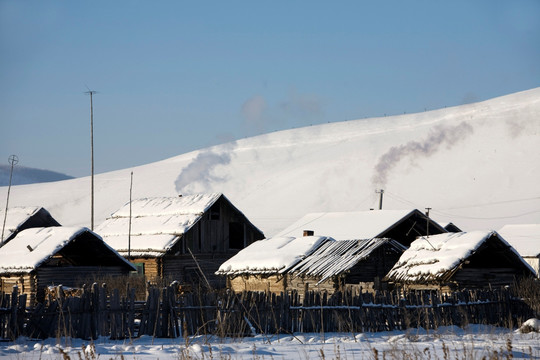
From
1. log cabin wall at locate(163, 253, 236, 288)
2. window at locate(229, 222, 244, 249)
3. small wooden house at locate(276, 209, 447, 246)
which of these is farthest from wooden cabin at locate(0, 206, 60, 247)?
small wooden house at locate(276, 209, 447, 246)

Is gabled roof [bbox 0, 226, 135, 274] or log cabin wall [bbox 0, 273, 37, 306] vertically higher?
gabled roof [bbox 0, 226, 135, 274]

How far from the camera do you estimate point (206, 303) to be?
19.4m

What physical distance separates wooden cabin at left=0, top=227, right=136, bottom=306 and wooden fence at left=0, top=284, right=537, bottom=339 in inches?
496

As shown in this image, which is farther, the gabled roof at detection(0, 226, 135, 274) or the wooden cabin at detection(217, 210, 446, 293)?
the gabled roof at detection(0, 226, 135, 274)

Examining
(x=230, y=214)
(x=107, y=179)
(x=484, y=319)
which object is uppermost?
(x=107, y=179)

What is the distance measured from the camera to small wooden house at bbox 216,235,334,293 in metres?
33.3

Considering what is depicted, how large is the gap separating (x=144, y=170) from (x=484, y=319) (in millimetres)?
141882

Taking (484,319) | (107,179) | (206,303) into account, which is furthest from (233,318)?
(107,179)

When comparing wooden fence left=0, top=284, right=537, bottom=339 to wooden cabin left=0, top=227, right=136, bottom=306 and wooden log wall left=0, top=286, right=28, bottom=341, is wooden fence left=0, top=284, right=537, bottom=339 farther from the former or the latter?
wooden cabin left=0, top=227, right=136, bottom=306

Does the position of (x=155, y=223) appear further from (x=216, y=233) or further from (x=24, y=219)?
(x=24, y=219)

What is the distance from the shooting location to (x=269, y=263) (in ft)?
111

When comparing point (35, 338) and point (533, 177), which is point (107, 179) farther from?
point (35, 338)

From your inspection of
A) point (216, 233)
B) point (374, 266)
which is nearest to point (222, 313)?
point (374, 266)

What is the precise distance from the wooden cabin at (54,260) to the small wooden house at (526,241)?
3148 centimetres
